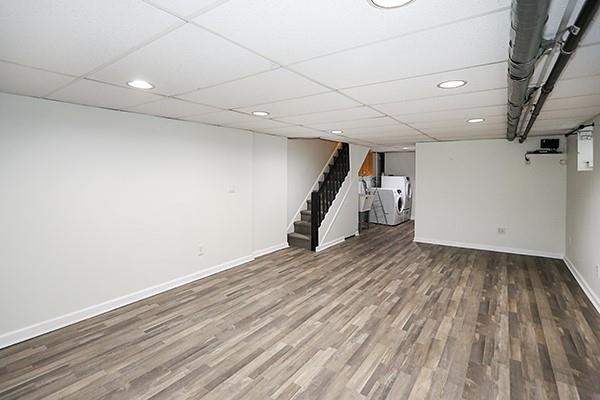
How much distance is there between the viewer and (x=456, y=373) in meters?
2.32

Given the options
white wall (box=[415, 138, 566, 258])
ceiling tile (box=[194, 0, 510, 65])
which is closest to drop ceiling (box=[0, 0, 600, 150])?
ceiling tile (box=[194, 0, 510, 65])

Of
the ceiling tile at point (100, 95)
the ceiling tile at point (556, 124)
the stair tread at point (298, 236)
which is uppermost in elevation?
the ceiling tile at point (556, 124)

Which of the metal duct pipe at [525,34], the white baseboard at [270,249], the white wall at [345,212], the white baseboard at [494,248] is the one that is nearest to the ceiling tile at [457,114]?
the metal duct pipe at [525,34]

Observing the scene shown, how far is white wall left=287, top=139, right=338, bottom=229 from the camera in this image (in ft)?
21.4

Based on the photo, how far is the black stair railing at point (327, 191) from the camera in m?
5.98

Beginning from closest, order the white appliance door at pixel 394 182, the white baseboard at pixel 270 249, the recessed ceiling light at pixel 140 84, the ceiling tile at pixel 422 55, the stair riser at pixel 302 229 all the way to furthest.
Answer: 1. the ceiling tile at pixel 422 55
2. the recessed ceiling light at pixel 140 84
3. the white baseboard at pixel 270 249
4. the stair riser at pixel 302 229
5. the white appliance door at pixel 394 182

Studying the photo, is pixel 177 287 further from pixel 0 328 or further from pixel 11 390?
pixel 11 390

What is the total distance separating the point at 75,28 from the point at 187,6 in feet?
2.08

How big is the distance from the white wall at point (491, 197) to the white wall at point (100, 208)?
4315 millimetres

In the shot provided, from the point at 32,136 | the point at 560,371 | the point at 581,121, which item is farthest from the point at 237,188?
the point at 581,121

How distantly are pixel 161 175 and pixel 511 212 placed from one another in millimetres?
6131

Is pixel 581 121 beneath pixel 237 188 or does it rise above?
above

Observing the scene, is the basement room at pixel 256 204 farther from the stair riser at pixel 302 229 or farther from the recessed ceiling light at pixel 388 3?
the stair riser at pixel 302 229

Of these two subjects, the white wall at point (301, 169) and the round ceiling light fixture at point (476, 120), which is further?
the white wall at point (301, 169)
